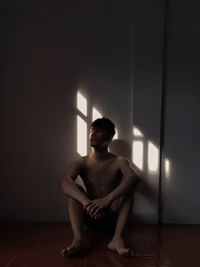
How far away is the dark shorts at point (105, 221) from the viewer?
92.2 inches

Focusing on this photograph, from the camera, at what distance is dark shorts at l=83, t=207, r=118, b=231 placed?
2342 millimetres

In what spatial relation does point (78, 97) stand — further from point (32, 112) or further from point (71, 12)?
point (71, 12)

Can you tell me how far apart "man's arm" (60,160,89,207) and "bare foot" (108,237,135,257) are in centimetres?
36

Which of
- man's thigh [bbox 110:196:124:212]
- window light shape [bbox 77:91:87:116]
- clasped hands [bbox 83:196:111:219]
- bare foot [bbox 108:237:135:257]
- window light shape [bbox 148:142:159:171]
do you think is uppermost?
window light shape [bbox 77:91:87:116]

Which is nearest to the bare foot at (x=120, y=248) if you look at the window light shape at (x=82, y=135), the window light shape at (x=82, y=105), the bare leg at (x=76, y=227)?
the bare leg at (x=76, y=227)

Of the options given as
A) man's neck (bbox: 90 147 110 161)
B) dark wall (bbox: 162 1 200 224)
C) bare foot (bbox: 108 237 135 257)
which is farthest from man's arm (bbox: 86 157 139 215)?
dark wall (bbox: 162 1 200 224)

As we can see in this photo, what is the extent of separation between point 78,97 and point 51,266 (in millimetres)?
1560

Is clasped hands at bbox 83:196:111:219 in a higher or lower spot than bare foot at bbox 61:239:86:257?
higher

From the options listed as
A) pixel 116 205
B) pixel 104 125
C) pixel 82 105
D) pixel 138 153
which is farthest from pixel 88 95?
pixel 116 205

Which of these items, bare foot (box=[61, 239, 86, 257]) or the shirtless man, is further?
the shirtless man

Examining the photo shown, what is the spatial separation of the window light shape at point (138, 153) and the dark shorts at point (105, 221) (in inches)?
22.4

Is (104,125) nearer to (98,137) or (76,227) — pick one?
(98,137)

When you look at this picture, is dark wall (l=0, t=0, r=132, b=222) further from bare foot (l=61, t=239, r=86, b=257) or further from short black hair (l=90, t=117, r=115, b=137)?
bare foot (l=61, t=239, r=86, b=257)

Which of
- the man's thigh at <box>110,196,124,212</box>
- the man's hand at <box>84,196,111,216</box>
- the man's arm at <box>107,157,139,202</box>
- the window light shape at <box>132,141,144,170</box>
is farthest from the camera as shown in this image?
the window light shape at <box>132,141,144,170</box>
